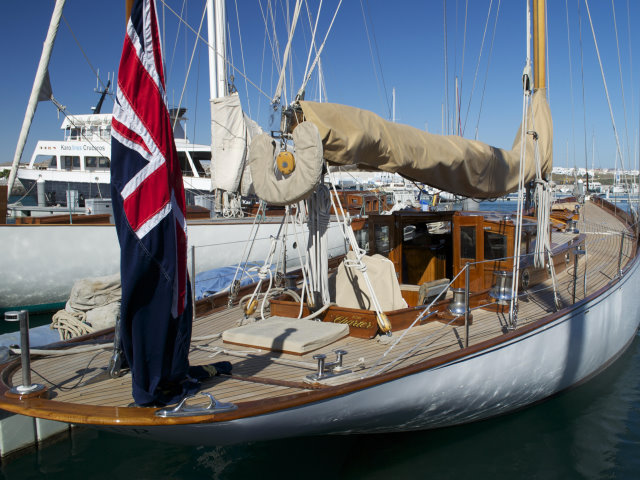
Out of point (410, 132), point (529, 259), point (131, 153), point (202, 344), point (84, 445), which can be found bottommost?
point (84, 445)

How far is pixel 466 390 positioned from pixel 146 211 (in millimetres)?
3671

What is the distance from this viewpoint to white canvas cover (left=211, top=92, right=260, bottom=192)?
1320cm

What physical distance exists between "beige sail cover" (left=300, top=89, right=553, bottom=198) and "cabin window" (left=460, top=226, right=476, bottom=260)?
509 mm

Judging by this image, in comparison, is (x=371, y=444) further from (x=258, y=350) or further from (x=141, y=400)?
(x=141, y=400)

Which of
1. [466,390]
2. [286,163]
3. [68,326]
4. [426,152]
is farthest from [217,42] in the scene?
[466,390]

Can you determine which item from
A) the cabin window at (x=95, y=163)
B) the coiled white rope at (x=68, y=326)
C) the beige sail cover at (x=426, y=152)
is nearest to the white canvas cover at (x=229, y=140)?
the coiled white rope at (x=68, y=326)

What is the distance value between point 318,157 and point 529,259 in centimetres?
430

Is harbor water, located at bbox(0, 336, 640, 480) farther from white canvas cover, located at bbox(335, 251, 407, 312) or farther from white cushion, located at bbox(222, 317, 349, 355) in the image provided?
white canvas cover, located at bbox(335, 251, 407, 312)

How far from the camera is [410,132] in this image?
6.26 meters

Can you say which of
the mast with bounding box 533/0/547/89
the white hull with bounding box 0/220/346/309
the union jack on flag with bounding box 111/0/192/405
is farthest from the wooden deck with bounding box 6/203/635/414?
the white hull with bounding box 0/220/346/309

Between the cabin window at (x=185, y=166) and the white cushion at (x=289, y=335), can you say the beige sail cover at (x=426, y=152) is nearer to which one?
the white cushion at (x=289, y=335)

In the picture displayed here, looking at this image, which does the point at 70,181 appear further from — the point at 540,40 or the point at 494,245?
the point at 494,245

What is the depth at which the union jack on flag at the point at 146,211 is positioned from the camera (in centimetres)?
348

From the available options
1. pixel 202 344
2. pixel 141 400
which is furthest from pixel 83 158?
pixel 141 400
